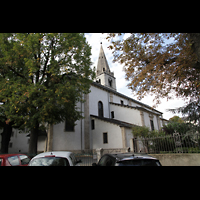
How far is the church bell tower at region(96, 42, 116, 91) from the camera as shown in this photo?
3947 centimetres

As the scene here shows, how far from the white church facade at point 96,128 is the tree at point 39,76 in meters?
4.92

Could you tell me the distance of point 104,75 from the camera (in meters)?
39.4

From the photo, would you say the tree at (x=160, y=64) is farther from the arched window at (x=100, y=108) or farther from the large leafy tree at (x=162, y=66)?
the arched window at (x=100, y=108)

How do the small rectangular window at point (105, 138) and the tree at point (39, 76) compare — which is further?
the small rectangular window at point (105, 138)

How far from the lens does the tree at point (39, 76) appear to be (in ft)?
38.3

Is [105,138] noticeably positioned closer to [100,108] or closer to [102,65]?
[100,108]

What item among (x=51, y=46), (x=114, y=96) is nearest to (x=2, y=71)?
(x=51, y=46)

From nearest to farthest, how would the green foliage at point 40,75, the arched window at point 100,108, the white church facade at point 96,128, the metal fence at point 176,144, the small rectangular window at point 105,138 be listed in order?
1. the metal fence at point 176,144
2. the green foliage at point 40,75
3. the white church facade at point 96,128
4. the small rectangular window at point 105,138
5. the arched window at point 100,108

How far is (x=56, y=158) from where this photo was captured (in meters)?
4.99

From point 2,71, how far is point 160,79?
580 inches

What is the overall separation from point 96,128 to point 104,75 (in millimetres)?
21269

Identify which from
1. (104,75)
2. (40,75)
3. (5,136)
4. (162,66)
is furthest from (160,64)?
(104,75)

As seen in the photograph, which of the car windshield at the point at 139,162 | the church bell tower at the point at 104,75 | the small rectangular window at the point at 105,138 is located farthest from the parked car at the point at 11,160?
the church bell tower at the point at 104,75
